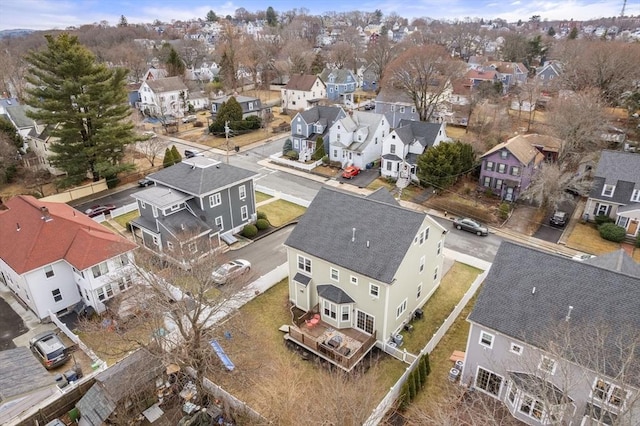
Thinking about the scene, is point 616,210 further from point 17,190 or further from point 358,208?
point 17,190

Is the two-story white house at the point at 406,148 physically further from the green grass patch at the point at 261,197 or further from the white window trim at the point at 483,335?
the white window trim at the point at 483,335

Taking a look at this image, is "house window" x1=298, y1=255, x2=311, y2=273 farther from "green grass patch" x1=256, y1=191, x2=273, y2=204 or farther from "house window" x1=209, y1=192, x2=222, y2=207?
"green grass patch" x1=256, y1=191, x2=273, y2=204

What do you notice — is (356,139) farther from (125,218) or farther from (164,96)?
(164,96)

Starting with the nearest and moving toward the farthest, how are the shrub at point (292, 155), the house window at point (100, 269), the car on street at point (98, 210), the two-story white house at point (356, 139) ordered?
the house window at point (100, 269) < the car on street at point (98, 210) < the two-story white house at point (356, 139) < the shrub at point (292, 155)

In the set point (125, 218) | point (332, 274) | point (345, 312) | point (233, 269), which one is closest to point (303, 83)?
point (125, 218)

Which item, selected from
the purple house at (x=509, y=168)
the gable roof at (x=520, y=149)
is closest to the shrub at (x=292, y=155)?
the purple house at (x=509, y=168)

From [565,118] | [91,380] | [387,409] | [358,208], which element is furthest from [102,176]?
[565,118]
